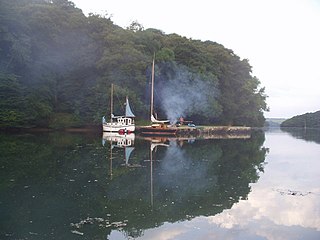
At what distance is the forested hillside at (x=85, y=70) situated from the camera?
4028 cm

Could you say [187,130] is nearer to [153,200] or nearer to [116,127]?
[116,127]

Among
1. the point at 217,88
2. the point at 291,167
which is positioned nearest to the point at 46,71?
the point at 217,88

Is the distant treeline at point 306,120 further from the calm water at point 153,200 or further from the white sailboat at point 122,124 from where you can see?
the calm water at point 153,200

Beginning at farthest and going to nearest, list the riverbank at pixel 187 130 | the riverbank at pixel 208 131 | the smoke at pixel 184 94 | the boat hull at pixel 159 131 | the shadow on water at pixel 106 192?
the smoke at pixel 184 94
the riverbank at pixel 208 131
the riverbank at pixel 187 130
the boat hull at pixel 159 131
the shadow on water at pixel 106 192

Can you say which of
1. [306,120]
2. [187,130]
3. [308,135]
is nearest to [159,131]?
[187,130]

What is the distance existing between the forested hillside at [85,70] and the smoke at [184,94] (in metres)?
0.14

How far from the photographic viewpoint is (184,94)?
1984 inches

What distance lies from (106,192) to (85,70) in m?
40.4

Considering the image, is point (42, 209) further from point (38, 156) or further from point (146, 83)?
point (146, 83)

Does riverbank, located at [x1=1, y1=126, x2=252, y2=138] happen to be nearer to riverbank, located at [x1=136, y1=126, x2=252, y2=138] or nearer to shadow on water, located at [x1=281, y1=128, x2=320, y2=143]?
riverbank, located at [x1=136, y1=126, x2=252, y2=138]

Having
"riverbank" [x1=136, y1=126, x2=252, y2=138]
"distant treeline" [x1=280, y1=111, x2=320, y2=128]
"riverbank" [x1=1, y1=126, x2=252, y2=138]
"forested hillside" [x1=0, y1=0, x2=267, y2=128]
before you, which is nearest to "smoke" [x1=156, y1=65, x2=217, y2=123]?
"forested hillside" [x1=0, y1=0, x2=267, y2=128]

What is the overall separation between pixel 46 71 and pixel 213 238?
4096 cm

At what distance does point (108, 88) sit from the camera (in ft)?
145

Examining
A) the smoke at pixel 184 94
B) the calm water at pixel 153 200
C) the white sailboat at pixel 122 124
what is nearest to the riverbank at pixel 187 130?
the white sailboat at pixel 122 124
